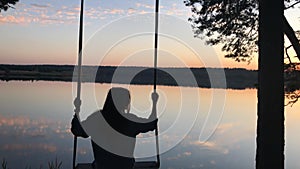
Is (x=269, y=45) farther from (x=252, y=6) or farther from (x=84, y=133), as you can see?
(x=252, y=6)

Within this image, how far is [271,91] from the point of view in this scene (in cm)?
151

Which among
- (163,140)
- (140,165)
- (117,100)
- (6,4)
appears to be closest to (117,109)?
(117,100)

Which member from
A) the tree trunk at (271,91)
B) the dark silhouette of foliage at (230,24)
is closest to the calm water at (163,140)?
the dark silhouette of foliage at (230,24)

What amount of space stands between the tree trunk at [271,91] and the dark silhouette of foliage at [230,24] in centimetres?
325

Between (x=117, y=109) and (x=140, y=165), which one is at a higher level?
(x=117, y=109)

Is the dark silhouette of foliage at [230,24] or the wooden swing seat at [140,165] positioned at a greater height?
the dark silhouette of foliage at [230,24]

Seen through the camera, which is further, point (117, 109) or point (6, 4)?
point (6, 4)

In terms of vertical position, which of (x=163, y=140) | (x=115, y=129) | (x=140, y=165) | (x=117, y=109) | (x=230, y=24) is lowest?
(x=163, y=140)

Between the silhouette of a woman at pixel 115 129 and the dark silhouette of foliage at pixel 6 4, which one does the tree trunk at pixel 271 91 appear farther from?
the dark silhouette of foliage at pixel 6 4

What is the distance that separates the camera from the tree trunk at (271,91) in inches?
59.1

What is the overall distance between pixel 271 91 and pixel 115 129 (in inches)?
46.1

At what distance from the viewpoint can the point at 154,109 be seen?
2.94 m

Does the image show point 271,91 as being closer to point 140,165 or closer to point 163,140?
point 140,165

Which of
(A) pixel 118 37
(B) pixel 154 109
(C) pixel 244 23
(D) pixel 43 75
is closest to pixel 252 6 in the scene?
(C) pixel 244 23
